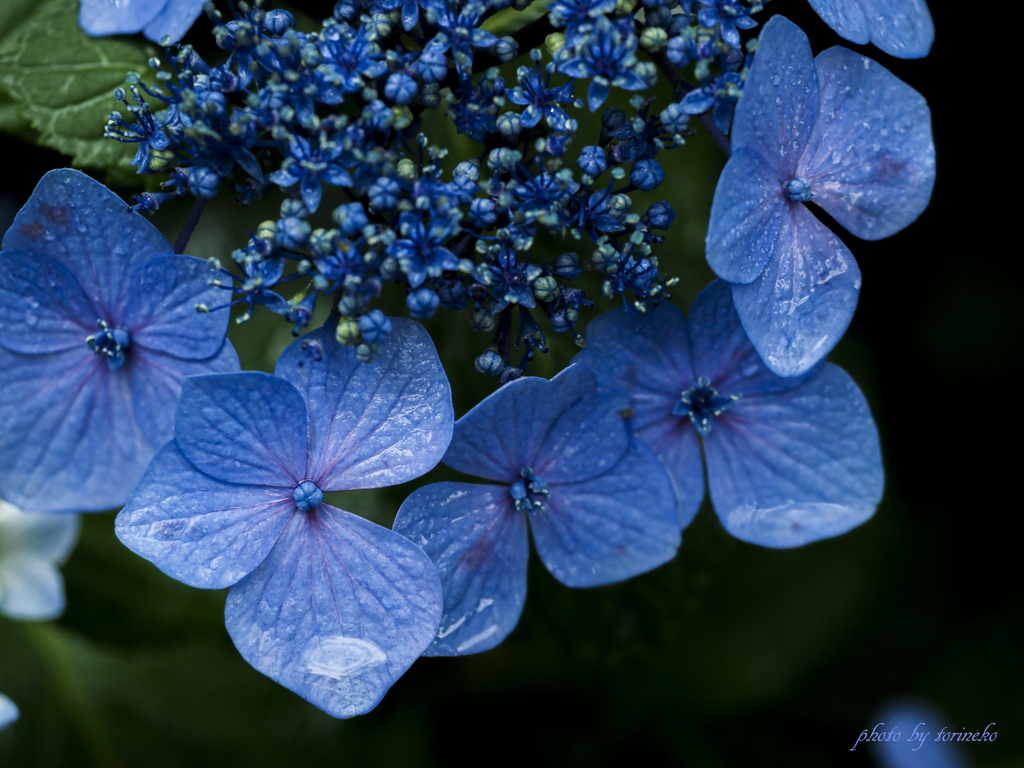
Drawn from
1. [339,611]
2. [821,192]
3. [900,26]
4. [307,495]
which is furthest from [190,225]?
[900,26]

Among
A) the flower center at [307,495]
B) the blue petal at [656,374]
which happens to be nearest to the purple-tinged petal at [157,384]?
the flower center at [307,495]

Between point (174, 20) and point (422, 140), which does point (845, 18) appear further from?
point (174, 20)

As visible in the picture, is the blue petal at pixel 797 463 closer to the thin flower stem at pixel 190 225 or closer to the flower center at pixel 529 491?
the flower center at pixel 529 491

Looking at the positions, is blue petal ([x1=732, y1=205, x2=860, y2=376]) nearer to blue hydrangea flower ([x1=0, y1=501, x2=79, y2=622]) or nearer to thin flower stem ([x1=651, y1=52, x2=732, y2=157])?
thin flower stem ([x1=651, y1=52, x2=732, y2=157])

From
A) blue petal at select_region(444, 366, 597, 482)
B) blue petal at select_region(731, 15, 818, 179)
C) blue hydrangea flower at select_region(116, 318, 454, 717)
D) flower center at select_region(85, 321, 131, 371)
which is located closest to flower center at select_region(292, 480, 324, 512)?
blue hydrangea flower at select_region(116, 318, 454, 717)

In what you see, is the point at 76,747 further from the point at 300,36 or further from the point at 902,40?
the point at 902,40
